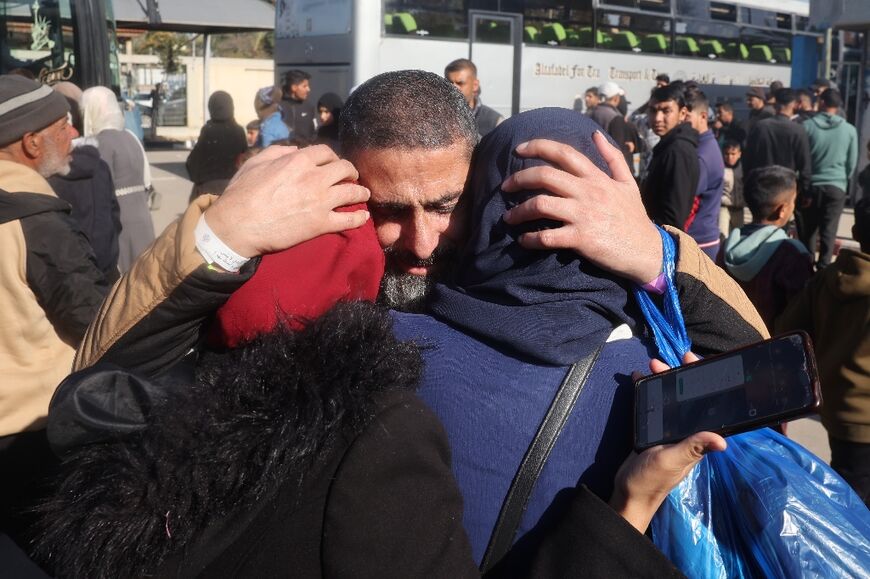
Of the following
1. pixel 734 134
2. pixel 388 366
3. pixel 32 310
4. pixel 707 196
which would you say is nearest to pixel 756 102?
pixel 734 134

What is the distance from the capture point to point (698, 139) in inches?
260

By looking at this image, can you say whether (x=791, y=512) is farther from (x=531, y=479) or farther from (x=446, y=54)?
(x=446, y=54)

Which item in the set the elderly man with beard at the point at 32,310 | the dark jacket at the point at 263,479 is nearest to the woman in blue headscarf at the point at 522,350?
the dark jacket at the point at 263,479

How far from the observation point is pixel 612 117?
1057cm

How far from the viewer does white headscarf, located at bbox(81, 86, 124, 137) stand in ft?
21.1

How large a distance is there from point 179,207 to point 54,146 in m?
10.5

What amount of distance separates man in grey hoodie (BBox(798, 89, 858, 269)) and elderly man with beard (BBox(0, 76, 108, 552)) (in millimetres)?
7687

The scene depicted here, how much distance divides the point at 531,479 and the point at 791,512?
426mm

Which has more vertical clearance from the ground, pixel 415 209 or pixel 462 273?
pixel 415 209

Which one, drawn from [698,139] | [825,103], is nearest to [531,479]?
[698,139]

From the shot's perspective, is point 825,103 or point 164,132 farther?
point 164,132

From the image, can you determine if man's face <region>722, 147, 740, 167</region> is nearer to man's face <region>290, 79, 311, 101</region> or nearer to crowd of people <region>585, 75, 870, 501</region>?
crowd of people <region>585, 75, 870, 501</region>

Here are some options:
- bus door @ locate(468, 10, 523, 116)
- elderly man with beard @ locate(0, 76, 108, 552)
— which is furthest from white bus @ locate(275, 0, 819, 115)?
elderly man with beard @ locate(0, 76, 108, 552)

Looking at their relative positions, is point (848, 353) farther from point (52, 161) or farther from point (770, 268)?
point (52, 161)
